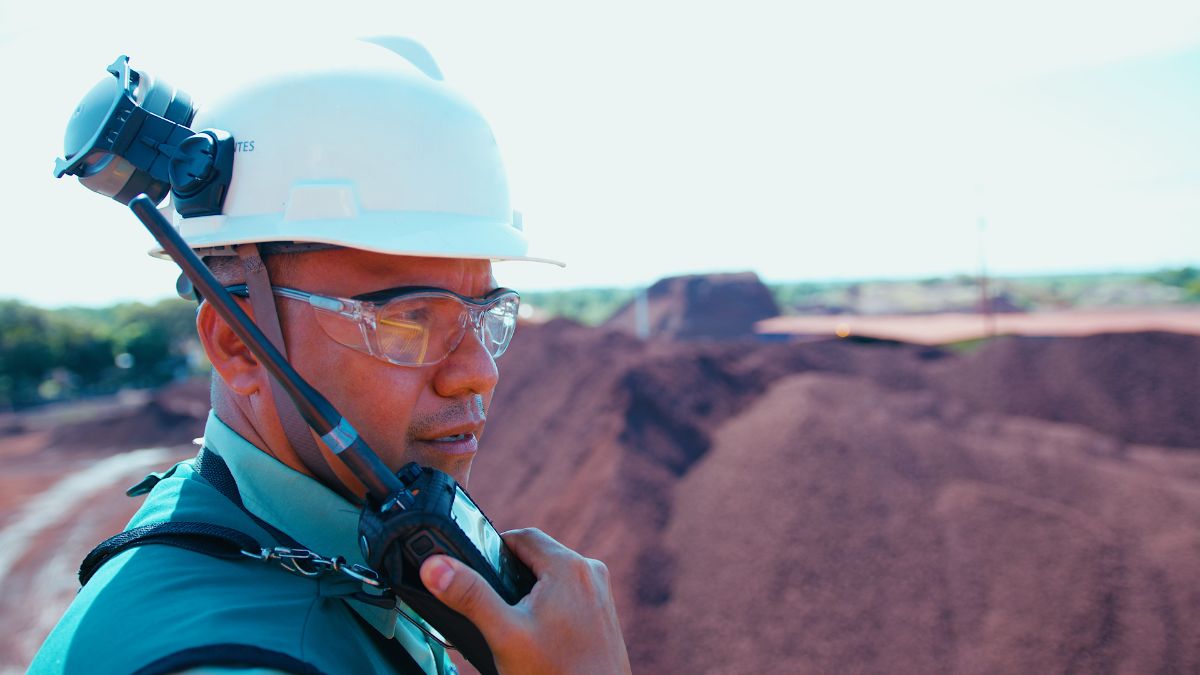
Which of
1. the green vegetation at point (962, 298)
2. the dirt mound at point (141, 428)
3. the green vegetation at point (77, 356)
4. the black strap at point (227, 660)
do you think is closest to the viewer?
the black strap at point (227, 660)

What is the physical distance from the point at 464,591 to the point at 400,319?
625 mm

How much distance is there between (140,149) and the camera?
1693 millimetres

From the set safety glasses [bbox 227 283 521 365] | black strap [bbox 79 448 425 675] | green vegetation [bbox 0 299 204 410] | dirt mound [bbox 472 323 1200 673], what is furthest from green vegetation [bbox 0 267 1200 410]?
black strap [bbox 79 448 425 675]

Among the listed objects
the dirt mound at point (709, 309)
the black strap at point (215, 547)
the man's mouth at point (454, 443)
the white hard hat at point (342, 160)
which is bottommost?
the dirt mound at point (709, 309)

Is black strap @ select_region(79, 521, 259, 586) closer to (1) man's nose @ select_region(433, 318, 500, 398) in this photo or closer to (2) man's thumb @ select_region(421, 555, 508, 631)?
(2) man's thumb @ select_region(421, 555, 508, 631)

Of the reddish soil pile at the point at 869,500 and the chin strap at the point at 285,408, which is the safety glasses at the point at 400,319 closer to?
the chin strap at the point at 285,408

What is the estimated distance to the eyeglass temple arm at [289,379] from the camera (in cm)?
134

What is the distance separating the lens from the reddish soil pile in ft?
27.8

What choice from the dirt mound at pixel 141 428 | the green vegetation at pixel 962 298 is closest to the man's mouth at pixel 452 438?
the dirt mound at pixel 141 428

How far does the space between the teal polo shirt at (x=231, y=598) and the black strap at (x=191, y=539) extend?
1cm

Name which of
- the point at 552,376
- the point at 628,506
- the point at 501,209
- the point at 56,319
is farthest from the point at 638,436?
the point at 56,319

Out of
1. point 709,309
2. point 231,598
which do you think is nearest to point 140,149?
point 231,598

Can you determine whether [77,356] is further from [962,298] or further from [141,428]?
[962,298]

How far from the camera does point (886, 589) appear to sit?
912cm
